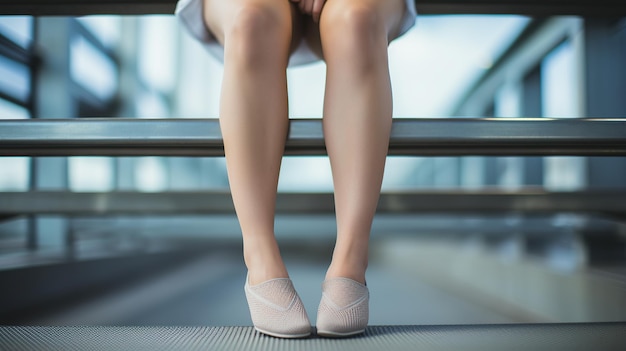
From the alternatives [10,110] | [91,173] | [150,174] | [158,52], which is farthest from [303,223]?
[10,110]

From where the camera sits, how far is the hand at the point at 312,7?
1.92 feet

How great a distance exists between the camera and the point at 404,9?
63 cm

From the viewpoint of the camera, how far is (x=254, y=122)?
509mm

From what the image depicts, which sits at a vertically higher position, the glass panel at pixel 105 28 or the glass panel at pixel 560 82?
the glass panel at pixel 105 28

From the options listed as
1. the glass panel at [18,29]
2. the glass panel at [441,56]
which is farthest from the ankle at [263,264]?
the glass panel at [441,56]

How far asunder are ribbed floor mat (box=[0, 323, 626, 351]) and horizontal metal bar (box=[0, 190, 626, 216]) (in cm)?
53

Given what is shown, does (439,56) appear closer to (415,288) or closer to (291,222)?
(291,222)

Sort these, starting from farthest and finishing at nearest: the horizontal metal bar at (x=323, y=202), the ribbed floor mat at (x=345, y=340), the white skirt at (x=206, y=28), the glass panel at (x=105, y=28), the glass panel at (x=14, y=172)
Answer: the glass panel at (x=105, y=28) → the glass panel at (x=14, y=172) → the horizontal metal bar at (x=323, y=202) → the white skirt at (x=206, y=28) → the ribbed floor mat at (x=345, y=340)

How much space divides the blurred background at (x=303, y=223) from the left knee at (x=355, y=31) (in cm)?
68

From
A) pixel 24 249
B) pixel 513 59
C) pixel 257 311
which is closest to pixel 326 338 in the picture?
pixel 257 311

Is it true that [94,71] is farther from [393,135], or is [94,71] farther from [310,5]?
[393,135]

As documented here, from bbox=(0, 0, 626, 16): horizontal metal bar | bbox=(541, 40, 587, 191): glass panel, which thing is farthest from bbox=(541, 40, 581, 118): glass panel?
bbox=(0, 0, 626, 16): horizontal metal bar

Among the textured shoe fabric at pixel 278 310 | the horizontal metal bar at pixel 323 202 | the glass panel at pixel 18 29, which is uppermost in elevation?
the glass panel at pixel 18 29

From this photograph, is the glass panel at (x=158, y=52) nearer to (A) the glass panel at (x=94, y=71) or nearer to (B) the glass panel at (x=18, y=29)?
(A) the glass panel at (x=94, y=71)
